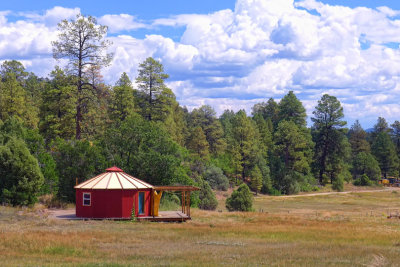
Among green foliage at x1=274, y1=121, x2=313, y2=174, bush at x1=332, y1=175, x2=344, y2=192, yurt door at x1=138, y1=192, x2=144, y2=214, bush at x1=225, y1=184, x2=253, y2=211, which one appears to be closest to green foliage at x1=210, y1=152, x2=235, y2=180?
green foliage at x1=274, y1=121, x2=313, y2=174

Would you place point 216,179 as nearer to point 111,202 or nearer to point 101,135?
point 101,135

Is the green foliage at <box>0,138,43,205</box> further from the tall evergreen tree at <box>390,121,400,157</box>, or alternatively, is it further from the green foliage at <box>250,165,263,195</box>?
the tall evergreen tree at <box>390,121,400,157</box>

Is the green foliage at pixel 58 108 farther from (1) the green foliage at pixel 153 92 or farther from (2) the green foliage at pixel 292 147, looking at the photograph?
(2) the green foliage at pixel 292 147

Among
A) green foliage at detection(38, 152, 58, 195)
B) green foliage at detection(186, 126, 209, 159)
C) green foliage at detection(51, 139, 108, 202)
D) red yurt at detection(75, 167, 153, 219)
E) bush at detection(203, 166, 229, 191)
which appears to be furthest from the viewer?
green foliage at detection(186, 126, 209, 159)

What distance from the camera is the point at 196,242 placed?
74.6ft

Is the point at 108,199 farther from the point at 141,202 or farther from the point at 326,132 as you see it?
the point at 326,132

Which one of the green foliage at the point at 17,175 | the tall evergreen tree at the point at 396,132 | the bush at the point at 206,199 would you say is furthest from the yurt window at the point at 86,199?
the tall evergreen tree at the point at 396,132

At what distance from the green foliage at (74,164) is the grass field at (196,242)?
24.3 ft

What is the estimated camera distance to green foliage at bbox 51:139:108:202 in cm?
4062

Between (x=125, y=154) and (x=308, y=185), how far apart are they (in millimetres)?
50314

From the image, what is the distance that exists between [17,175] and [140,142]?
39.9ft

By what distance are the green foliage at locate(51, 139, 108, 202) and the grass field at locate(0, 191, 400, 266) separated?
742 centimetres

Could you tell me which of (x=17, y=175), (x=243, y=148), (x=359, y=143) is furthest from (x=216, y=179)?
(x=359, y=143)

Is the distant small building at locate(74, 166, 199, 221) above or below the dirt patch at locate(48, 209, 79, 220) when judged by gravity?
above
